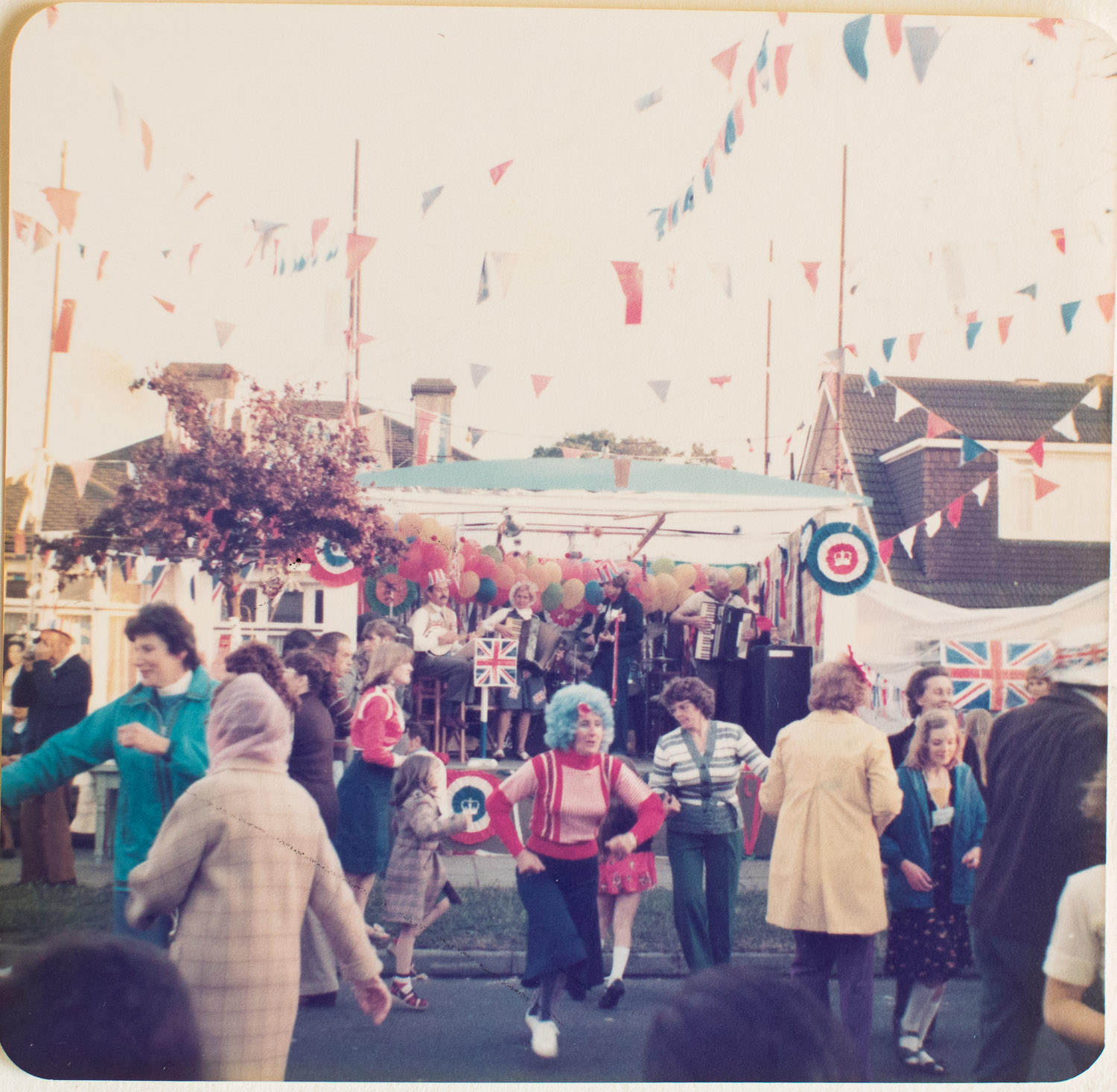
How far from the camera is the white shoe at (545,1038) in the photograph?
13.2ft

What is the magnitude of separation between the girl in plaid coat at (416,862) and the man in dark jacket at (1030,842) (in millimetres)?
2006

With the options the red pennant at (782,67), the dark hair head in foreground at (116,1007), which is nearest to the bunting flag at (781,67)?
the red pennant at (782,67)

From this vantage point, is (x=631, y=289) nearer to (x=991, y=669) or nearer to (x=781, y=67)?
(x=781, y=67)

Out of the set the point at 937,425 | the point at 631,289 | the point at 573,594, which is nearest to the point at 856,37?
the point at 631,289

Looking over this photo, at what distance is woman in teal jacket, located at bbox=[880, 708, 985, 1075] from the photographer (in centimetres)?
422

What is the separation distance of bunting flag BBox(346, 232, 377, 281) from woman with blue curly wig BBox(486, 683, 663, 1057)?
183cm

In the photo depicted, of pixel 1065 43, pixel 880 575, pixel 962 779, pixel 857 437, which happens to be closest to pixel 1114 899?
pixel 962 779

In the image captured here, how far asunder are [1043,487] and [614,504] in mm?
1649

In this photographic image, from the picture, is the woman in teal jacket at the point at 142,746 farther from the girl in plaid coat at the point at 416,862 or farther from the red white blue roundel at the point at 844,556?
the red white blue roundel at the point at 844,556

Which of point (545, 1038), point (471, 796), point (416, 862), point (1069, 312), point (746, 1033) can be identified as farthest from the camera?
point (471, 796)

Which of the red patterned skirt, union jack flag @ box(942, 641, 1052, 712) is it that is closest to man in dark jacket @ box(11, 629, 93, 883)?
the red patterned skirt

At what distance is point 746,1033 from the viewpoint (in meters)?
1.85

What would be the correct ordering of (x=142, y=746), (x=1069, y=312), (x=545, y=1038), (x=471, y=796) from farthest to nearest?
(x=471, y=796) → (x=1069, y=312) → (x=545, y=1038) → (x=142, y=746)

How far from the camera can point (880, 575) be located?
4418 mm
